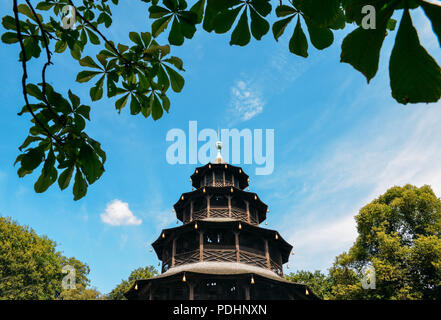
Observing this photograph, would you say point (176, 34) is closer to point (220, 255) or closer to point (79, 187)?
point (79, 187)

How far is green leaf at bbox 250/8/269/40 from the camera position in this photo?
1.28 m

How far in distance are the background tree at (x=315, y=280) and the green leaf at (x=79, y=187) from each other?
94.0ft

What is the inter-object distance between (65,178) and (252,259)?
15288 mm

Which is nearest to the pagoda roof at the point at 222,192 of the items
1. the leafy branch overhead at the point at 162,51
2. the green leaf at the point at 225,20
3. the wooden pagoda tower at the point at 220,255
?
the wooden pagoda tower at the point at 220,255

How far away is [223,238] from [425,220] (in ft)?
49.5

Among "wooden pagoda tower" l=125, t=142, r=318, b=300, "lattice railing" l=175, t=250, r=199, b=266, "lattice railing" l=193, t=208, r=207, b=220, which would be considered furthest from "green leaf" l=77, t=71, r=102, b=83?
"lattice railing" l=193, t=208, r=207, b=220

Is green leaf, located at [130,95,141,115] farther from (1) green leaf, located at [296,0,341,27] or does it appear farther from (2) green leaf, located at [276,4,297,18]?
(1) green leaf, located at [296,0,341,27]

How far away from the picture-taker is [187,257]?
15742 mm

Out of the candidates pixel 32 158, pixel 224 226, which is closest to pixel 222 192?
pixel 224 226

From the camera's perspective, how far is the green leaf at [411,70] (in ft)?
2.09

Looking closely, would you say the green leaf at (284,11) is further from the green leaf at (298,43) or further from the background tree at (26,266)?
the background tree at (26,266)

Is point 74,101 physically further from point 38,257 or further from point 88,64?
point 38,257
